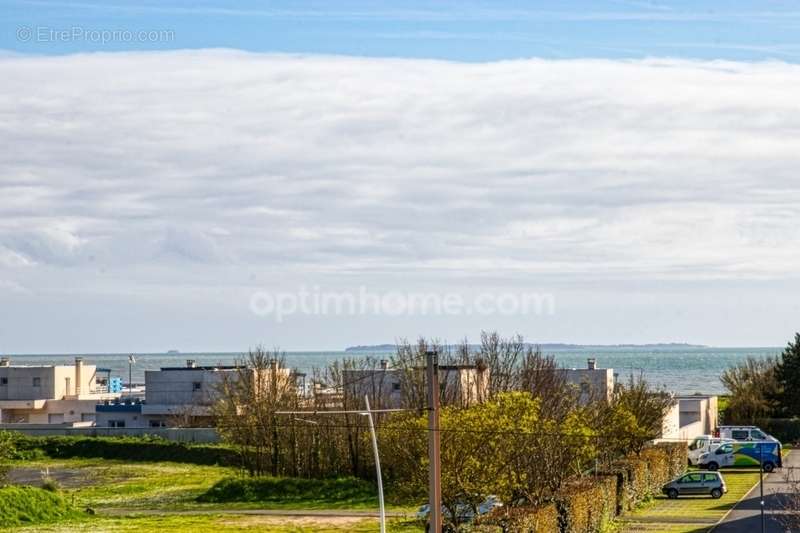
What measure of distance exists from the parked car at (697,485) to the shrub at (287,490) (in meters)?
14.6

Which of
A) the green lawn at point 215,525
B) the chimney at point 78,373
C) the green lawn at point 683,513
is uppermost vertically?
the chimney at point 78,373

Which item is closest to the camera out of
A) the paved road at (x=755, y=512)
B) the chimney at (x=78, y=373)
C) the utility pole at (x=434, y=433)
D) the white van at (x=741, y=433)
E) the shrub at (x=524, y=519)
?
the utility pole at (x=434, y=433)

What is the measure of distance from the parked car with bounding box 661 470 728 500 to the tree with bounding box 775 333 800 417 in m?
34.4

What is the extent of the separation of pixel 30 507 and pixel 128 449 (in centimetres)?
3172

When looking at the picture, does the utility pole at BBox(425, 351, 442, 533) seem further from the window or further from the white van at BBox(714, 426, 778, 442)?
A: the white van at BBox(714, 426, 778, 442)

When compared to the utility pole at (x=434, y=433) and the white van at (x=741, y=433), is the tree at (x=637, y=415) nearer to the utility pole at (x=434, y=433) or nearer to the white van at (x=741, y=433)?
the white van at (x=741, y=433)

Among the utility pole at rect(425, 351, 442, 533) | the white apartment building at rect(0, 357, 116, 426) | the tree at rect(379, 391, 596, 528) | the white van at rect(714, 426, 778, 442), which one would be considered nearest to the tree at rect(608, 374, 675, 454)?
the tree at rect(379, 391, 596, 528)

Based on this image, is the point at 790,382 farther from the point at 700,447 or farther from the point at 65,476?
the point at 65,476

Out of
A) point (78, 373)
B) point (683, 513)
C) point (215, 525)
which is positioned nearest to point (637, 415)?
point (683, 513)

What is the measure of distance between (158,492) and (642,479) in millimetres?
26344

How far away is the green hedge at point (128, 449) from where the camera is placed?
8150cm

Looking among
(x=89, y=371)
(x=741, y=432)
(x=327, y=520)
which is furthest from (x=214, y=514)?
(x=89, y=371)

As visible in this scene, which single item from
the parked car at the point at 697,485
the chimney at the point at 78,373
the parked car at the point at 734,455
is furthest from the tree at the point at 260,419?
the chimney at the point at 78,373

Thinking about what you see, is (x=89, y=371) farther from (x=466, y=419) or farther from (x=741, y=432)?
(x=466, y=419)
